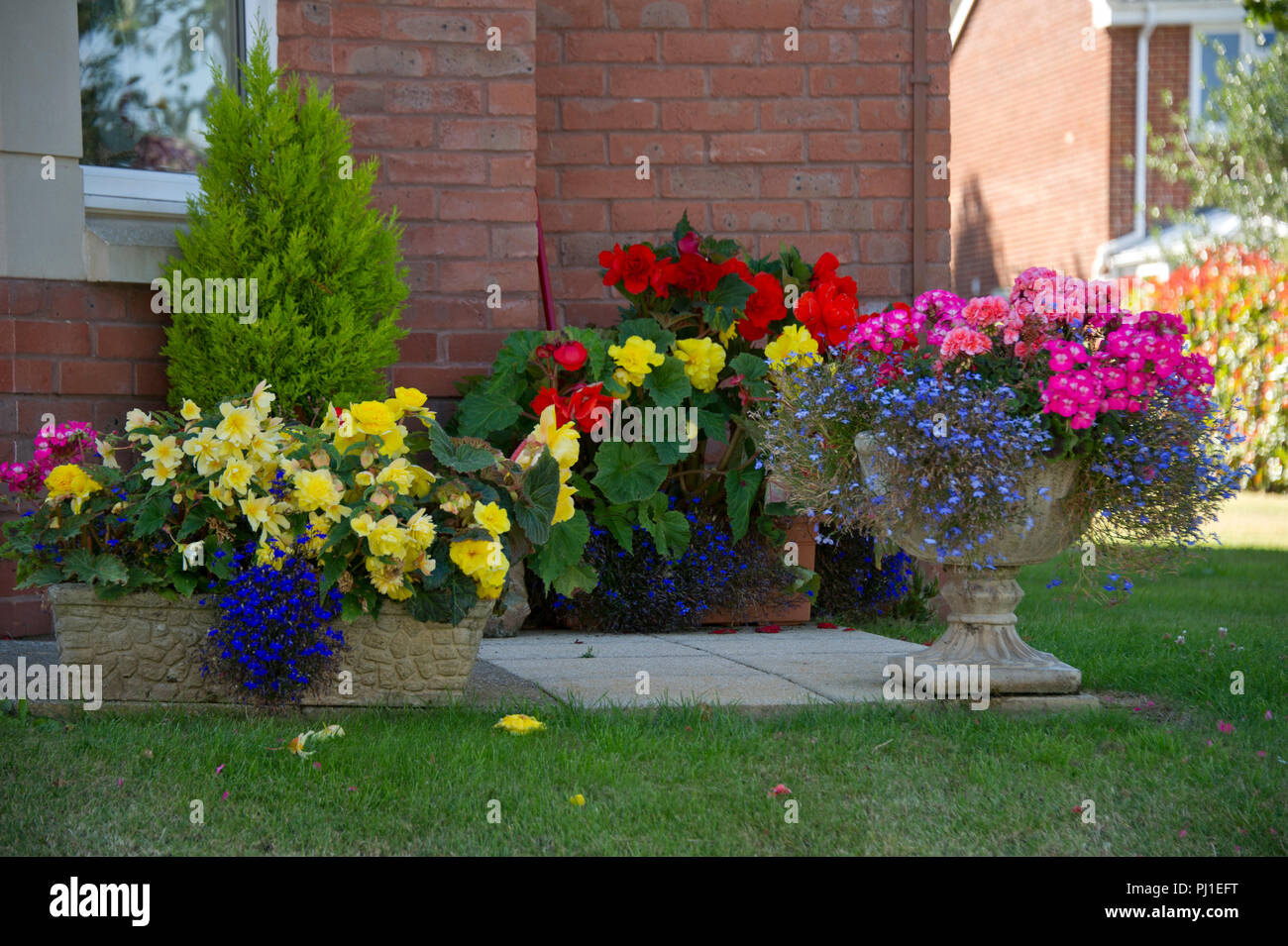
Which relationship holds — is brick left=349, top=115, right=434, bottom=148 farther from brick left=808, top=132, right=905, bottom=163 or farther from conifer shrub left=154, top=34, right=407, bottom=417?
brick left=808, top=132, right=905, bottom=163

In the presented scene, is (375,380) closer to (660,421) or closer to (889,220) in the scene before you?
(660,421)

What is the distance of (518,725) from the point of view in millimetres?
3033

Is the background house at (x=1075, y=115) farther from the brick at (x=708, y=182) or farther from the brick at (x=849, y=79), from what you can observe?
the brick at (x=708, y=182)

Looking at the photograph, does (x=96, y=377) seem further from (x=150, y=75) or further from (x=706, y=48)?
(x=706, y=48)

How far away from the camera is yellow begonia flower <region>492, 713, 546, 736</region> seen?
3027mm

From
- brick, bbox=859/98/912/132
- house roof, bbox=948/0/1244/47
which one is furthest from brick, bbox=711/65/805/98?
house roof, bbox=948/0/1244/47

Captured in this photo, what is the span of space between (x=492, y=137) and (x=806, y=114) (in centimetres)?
139

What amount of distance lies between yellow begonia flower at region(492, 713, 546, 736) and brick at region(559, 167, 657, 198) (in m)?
2.92

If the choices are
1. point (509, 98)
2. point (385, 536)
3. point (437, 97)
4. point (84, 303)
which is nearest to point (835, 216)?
point (509, 98)

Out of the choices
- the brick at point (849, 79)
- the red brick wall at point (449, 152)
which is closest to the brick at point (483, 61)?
the red brick wall at point (449, 152)

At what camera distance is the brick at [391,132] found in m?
4.86

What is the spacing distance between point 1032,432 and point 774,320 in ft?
6.11

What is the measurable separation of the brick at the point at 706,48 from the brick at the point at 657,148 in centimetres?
32
